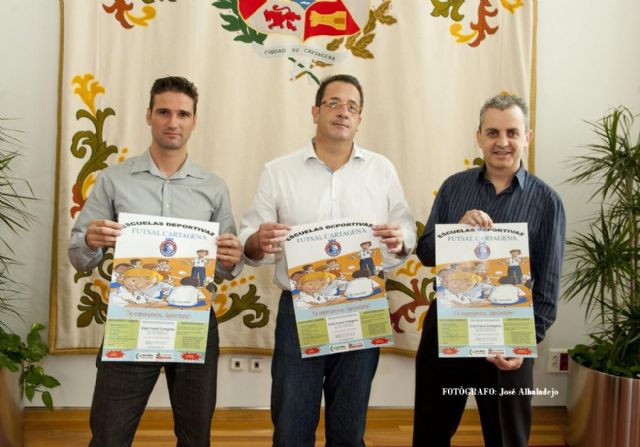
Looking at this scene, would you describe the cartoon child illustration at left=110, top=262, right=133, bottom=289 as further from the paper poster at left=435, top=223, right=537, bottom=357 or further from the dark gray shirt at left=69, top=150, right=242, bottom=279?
the paper poster at left=435, top=223, right=537, bottom=357

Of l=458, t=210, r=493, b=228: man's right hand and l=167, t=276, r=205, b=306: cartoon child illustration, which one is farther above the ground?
l=458, t=210, r=493, b=228: man's right hand

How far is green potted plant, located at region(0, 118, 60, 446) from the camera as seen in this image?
2867 mm

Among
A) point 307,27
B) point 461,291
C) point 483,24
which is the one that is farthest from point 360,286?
point 483,24

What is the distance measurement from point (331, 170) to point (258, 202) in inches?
12.0

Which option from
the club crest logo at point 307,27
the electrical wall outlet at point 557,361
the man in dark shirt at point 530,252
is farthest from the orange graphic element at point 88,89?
the electrical wall outlet at point 557,361

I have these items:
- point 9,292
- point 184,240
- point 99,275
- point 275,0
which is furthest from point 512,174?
point 9,292

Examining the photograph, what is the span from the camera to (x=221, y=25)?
11.0ft

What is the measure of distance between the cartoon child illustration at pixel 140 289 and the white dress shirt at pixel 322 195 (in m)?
0.38

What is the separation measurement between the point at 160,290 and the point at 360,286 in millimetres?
698

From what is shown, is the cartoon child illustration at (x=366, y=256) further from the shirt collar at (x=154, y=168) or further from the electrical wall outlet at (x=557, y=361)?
the electrical wall outlet at (x=557, y=361)

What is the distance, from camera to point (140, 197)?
7.01 ft

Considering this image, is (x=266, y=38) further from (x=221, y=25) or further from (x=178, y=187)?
(x=178, y=187)

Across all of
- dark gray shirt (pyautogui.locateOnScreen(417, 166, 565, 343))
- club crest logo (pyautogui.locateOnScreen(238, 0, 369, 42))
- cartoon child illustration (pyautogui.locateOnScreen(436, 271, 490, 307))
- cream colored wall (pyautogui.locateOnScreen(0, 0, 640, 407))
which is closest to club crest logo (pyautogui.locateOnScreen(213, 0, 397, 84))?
club crest logo (pyautogui.locateOnScreen(238, 0, 369, 42))

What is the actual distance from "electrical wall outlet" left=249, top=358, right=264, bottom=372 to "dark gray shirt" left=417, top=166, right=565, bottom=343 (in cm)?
172
